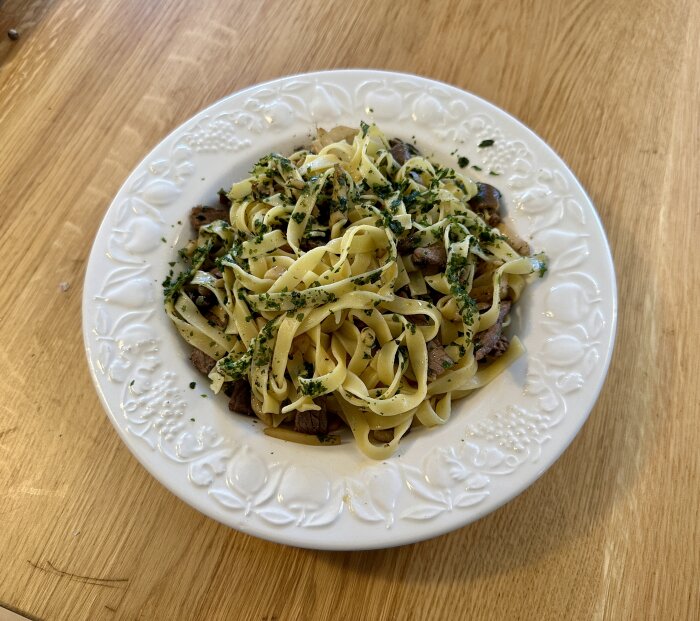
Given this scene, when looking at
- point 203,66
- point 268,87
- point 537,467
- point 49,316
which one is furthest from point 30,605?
point 203,66

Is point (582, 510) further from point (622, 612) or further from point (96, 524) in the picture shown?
point (96, 524)

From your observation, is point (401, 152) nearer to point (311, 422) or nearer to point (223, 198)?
point (223, 198)

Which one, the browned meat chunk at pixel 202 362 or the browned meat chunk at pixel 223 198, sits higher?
the browned meat chunk at pixel 223 198

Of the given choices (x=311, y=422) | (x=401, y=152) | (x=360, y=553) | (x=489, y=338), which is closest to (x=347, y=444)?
(x=311, y=422)

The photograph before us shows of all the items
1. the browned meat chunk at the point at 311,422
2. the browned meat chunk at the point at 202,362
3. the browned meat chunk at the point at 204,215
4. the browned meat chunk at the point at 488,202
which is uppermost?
the browned meat chunk at the point at 204,215

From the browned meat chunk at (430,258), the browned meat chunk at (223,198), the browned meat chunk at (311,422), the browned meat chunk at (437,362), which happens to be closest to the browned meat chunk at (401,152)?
the browned meat chunk at (430,258)

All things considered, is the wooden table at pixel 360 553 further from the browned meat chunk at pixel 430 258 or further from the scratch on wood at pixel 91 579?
the browned meat chunk at pixel 430 258

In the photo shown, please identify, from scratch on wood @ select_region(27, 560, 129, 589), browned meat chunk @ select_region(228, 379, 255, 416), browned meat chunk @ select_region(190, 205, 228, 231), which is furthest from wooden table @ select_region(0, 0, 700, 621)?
browned meat chunk @ select_region(190, 205, 228, 231)
